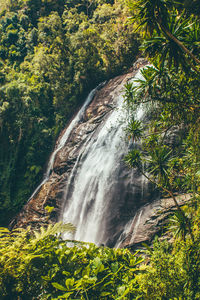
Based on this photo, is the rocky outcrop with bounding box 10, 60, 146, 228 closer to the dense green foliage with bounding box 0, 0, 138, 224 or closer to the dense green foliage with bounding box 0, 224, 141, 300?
the dense green foliage with bounding box 0, 0, 138, 224

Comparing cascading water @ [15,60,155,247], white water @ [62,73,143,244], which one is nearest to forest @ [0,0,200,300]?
cascading water @ [15,60,155,247]

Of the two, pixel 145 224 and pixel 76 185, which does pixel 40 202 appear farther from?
pixel 145 224

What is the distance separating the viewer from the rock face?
412 inches

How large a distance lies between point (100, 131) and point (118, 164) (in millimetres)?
3529

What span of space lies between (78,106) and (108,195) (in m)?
11.0

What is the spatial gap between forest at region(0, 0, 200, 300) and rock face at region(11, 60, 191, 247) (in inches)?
37.8

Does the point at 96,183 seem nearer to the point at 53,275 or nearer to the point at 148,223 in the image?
the point at 148,223

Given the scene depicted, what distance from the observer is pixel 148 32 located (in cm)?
501

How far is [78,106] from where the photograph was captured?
67.0ft

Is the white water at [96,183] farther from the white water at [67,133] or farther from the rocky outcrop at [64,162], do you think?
the white water at [67,133]

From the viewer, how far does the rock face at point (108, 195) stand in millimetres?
10477

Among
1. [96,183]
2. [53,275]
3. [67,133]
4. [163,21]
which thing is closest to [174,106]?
[163,21]

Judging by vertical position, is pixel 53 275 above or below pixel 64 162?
below

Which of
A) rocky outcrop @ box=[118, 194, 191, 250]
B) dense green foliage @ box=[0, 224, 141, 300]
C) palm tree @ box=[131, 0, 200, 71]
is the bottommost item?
rocky outcrop @ box=[118, 194, 191, 250]
